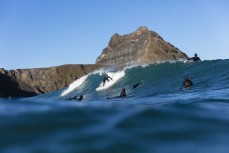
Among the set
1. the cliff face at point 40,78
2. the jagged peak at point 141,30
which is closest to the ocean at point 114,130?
the cliff face at point 40,78

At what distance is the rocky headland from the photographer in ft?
350

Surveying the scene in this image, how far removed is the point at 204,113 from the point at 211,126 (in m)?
0.77

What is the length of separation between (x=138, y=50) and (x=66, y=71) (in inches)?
772

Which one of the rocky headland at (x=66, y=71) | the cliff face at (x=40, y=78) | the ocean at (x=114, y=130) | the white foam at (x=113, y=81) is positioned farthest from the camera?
the cliff face at (x=40, y=78)

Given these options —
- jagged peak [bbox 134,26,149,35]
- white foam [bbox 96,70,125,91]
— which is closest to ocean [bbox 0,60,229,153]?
white foam [bbox 96,70,125,91]

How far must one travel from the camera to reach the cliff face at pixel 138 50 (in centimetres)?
10069

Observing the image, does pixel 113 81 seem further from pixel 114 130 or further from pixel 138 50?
pixel 138 50

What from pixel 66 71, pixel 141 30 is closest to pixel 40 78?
pixel 66 71

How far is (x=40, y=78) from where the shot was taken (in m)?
116

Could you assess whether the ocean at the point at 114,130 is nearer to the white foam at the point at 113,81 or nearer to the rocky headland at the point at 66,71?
the white foam at the point at 113,81

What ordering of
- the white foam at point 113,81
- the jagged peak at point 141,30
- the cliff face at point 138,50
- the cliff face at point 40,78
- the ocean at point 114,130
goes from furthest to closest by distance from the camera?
1. the jagged peak at point 141,30
2. the cliff face at point 40,78
3. the cliff face at point 138,50
4. the white foam at point 113,81
5. the ocean at point 114,130

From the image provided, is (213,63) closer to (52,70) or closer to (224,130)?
(224,130)

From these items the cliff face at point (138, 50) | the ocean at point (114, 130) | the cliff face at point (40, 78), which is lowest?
the ocean at point (114, 130)

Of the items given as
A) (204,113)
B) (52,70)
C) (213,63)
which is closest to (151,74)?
(213,63)
